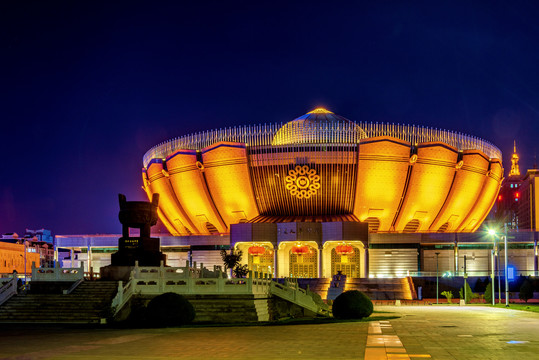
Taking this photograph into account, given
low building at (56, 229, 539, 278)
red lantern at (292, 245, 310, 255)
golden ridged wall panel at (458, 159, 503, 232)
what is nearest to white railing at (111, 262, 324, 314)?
low building at (56, 229, 539, 278)

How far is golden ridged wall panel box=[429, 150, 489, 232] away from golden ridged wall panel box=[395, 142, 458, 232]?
1.22 m

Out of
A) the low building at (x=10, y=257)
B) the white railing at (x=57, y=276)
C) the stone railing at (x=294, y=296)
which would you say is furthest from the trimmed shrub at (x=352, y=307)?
the low building at (x=10, y=257)

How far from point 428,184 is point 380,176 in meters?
5.81

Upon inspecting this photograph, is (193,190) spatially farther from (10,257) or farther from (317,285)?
(10,257)

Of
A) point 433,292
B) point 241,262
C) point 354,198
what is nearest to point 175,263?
point 241,262

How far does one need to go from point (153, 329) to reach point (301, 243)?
4342 centimetres

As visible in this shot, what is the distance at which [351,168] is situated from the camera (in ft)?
226

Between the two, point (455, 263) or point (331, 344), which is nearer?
point (331, 344)

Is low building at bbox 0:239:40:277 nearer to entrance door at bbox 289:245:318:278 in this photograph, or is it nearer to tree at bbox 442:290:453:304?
entrance door at bbox 289:245:318:278

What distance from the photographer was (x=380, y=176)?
68.8 meters

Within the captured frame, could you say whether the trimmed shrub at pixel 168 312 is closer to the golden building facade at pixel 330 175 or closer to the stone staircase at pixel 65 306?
the stone staircase at pixel 65 306

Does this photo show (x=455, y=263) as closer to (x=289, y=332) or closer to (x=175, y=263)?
(x=175, y=263)

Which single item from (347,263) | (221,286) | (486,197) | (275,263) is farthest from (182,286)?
(486,197)

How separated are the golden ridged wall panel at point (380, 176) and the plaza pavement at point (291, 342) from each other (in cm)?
4135
